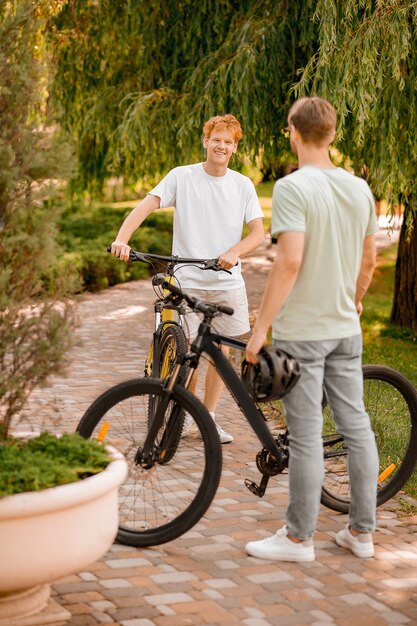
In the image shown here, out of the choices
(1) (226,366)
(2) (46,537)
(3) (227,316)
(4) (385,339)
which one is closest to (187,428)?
(3) (227,316)

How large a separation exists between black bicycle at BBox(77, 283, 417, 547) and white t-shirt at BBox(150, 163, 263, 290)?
126 centimetres

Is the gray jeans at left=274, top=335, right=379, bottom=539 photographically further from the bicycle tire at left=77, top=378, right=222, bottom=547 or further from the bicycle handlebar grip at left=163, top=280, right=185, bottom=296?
the bicycle handlebar grip at left=163, top=280, right=185, bottom=296

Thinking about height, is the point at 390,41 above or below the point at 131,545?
above

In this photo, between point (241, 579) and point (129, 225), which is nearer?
point (241, 579)

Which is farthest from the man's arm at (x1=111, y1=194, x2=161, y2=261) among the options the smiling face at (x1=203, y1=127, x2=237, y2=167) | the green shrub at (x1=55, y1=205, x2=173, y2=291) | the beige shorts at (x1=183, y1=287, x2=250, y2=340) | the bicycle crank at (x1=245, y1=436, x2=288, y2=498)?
the green shrub at (x1=55, y1=205, x2=173, y2=291)

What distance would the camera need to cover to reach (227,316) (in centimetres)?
618

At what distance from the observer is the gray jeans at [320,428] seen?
4.33 m

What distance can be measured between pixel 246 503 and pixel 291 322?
1346 mm

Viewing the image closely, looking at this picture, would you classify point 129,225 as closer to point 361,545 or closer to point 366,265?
point 366,265

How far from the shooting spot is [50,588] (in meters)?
4.09

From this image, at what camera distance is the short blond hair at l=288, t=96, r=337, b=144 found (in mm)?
4193

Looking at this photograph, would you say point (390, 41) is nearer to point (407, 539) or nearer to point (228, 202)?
point (228, 202)

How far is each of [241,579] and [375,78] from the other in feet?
18.9

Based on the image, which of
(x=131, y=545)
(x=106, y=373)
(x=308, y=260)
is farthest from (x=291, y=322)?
(x=106, y=373)
